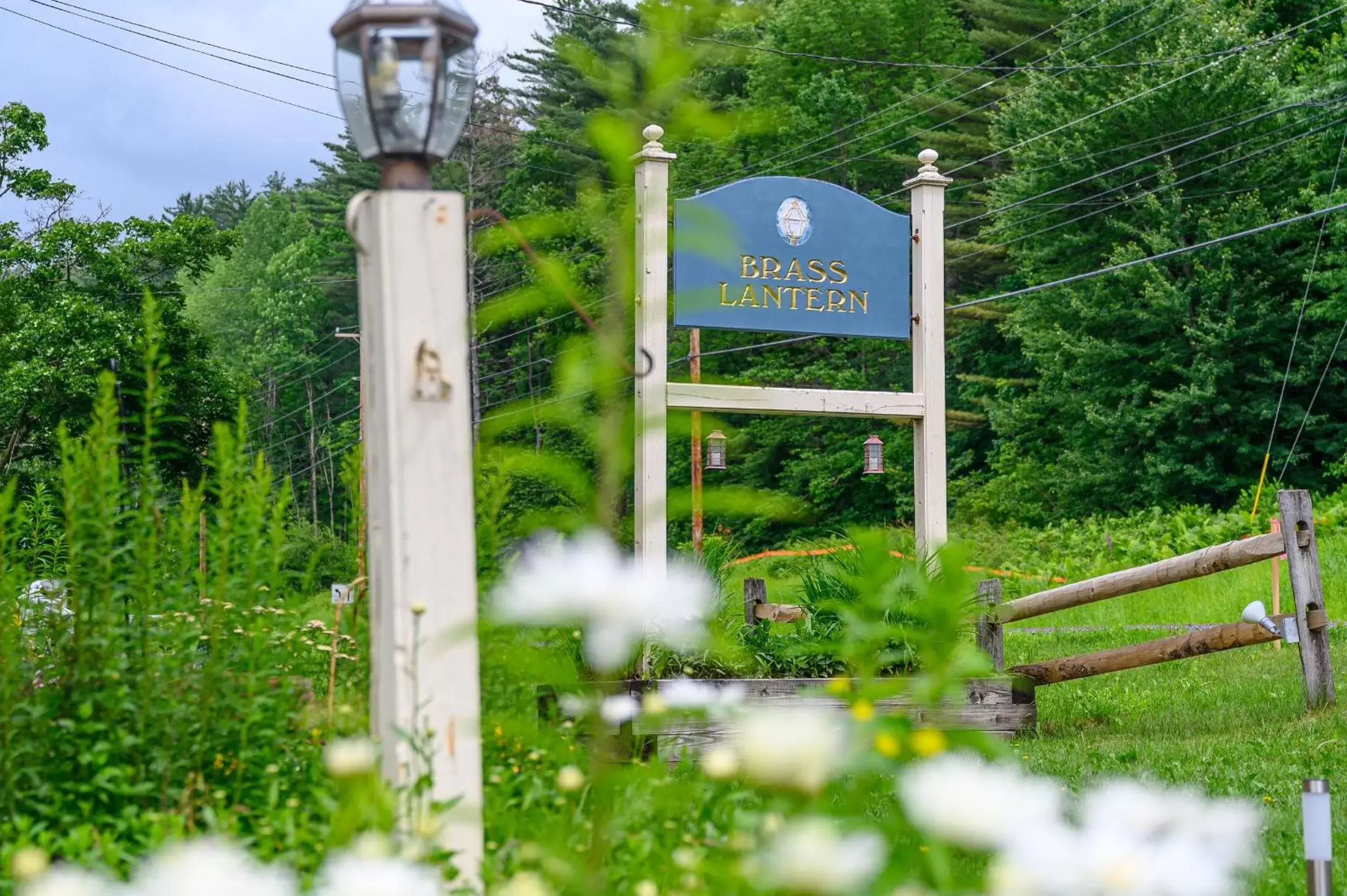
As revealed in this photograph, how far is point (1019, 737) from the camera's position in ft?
24.0

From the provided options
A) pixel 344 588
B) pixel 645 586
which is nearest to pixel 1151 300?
pixel 344 588

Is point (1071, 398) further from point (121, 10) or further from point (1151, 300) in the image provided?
point (121, 10)

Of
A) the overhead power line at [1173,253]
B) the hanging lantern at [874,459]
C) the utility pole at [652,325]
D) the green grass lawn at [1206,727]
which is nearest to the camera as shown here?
the green grass lawn at [1206,727]

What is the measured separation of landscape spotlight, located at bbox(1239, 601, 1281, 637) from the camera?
7242mm

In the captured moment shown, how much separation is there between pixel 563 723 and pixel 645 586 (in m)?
1.47

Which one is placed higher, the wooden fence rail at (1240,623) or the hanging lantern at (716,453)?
the hanging lantern at (716,453)

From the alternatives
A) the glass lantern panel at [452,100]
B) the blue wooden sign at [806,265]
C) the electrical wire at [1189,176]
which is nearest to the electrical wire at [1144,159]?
the electrical wire at [1189,176]

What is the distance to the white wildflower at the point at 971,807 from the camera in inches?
59.6

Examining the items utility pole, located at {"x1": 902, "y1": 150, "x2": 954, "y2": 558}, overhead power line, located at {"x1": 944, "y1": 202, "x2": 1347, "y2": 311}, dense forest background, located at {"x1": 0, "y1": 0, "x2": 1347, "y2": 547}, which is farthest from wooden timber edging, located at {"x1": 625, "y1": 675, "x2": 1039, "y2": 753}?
dense forest background, located at {"x1": 0, "y1": 0, "x2": 1347, "y2": 547}

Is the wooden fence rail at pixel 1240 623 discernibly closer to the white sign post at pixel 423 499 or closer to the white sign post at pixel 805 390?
the white sign post at pixel 805 390

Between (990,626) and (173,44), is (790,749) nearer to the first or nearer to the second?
(990,626)

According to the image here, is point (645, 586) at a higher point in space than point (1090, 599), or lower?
higher

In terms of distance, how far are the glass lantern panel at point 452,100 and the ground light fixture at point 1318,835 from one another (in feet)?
7.22

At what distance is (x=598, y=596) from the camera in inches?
73.9
